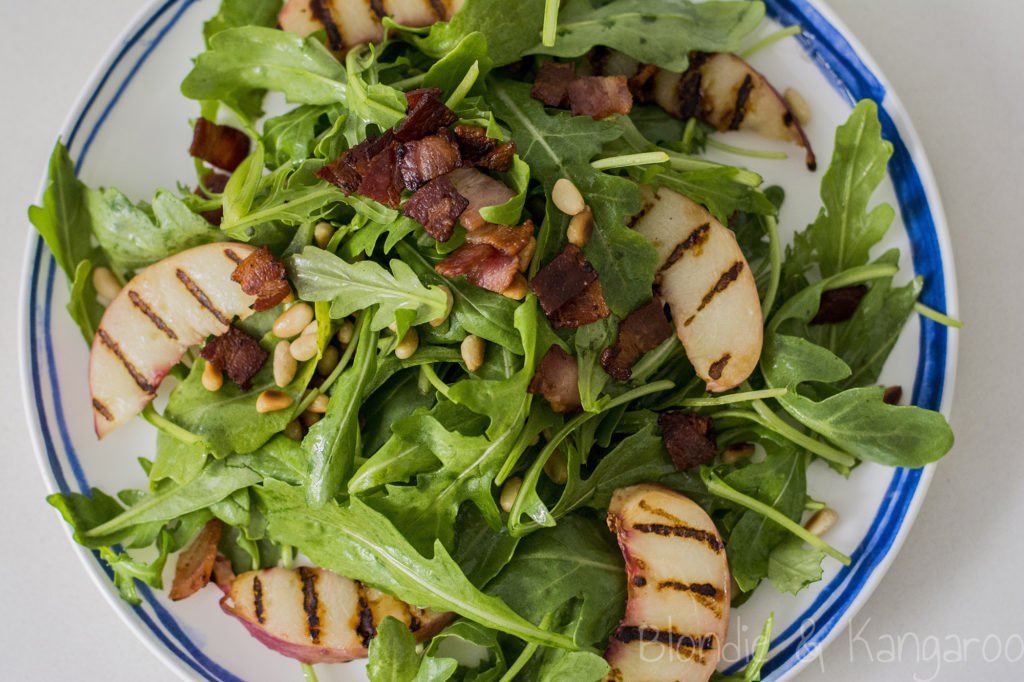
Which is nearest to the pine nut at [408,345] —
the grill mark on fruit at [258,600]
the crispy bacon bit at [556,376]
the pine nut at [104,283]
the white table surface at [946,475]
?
the crispy bacon bit at [556,376]

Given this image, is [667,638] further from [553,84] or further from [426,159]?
[553,84]

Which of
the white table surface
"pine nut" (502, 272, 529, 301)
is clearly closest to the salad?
"pine nut" (502, 272, 529, 301)

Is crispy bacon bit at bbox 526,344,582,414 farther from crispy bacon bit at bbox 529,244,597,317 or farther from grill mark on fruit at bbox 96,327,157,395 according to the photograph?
grill mark on fruit at bbox 96,327,157,395

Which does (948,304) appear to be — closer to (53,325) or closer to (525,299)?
(525,299)

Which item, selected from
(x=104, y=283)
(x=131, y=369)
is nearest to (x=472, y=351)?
(x=131, y=369)

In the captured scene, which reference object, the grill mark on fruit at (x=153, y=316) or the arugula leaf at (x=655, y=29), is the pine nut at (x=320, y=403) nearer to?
the grill mark on fruit at (x=153, y=316)

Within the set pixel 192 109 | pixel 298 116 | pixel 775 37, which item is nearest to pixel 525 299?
pixel 298 116
